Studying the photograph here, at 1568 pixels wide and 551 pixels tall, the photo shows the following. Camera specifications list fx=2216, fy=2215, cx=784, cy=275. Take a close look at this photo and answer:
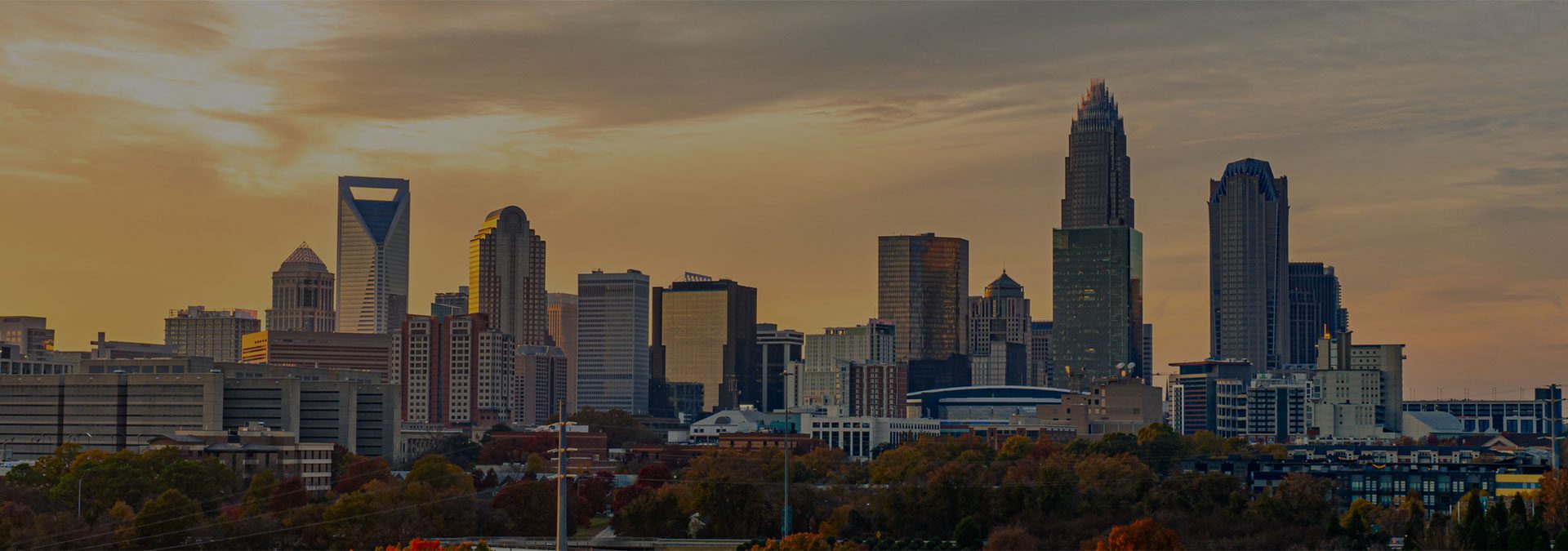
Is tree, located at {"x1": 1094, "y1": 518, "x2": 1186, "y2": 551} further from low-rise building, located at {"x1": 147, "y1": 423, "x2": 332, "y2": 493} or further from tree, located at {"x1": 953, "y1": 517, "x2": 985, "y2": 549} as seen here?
low-rise building, located at {"x1": 147, "y1": 423, "x2": 332, "y2": 493}

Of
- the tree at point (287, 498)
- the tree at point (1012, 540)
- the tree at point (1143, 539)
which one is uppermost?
the tree at point (1143, 539)

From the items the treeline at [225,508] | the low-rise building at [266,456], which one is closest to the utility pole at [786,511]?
the treeline at [225,508]

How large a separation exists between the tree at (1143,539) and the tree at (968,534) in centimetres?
3200

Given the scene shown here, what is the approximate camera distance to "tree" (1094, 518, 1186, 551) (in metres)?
109

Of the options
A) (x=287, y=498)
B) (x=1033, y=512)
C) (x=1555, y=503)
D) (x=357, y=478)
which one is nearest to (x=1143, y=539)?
(x=1555, y=503)

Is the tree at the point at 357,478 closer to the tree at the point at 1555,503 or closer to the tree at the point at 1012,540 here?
the tree at the point at 1012,540

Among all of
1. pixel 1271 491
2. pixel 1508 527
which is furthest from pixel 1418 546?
pixel 1271 491

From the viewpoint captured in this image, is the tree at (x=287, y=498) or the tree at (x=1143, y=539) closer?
the tree at (x=1143, y=539)

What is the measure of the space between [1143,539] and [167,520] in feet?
211

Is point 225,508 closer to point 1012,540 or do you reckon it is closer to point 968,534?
point 968,534

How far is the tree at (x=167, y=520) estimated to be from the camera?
137 meters

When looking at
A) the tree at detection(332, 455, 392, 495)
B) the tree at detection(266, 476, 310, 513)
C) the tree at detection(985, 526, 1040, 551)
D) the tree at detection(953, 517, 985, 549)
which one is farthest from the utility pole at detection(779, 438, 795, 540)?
the tree at detection(332, 455, 392, 495)

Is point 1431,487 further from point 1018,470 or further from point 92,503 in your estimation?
point 92,503

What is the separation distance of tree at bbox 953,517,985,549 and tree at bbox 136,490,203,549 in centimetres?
4886
